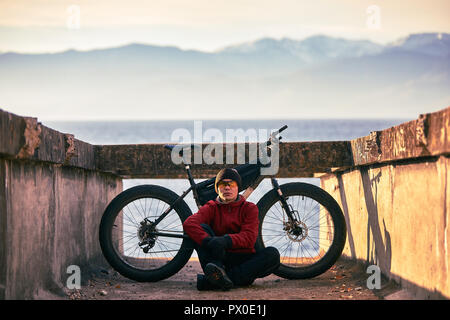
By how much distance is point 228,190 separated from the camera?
16.3 feet

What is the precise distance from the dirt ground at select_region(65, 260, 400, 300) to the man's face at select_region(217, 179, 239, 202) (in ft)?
2.49

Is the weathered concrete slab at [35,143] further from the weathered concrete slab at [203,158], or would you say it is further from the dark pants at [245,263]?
the dark pants at [245,263]

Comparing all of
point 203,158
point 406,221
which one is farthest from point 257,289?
point 203,158

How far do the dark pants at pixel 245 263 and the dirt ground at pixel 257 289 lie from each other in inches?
4.2

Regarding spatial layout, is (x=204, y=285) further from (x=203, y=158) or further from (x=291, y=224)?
(x=203, y=158)

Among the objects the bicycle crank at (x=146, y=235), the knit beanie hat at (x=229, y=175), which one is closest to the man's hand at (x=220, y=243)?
the knit beanie hat at (x=229, y=175)

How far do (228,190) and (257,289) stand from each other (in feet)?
2.79

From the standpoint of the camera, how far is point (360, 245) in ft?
18.9

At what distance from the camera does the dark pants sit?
492 cm

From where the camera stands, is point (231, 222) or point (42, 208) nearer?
point (42, 208)

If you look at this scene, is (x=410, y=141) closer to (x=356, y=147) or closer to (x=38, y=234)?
(x=356, y=147)

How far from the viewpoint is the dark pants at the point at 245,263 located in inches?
194
